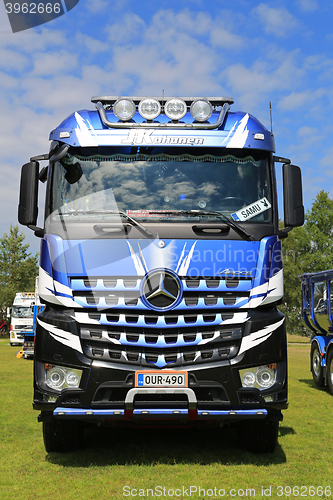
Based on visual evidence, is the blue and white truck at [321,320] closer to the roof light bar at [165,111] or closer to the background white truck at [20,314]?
the roof light bar at [165,111]

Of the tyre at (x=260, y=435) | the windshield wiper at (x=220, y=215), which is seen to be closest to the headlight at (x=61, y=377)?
the windshield wiper at (x=220, y=215)

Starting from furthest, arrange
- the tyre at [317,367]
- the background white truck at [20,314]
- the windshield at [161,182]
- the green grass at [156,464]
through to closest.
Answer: the background white truck at [20,314], the tyre at [317,367], the windshield at [161,182], the green grass at [156,464]

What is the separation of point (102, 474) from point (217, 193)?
3035mm

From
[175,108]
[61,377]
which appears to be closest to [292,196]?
[175,108]

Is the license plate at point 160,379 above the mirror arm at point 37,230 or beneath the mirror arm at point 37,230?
beneath

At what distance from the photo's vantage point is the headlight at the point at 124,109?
522cm

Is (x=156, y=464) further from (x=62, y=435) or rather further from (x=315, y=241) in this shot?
(x=315, y=241)

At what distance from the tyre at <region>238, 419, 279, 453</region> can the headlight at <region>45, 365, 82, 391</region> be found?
80.3 inches

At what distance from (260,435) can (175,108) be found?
372 cm

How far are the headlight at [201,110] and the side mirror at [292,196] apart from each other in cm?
104

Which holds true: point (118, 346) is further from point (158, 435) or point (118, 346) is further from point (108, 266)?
point (158, 435)

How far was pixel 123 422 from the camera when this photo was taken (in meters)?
4.79

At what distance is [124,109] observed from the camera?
5238mm

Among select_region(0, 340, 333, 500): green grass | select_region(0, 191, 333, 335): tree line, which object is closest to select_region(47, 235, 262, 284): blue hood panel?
select_region(0, 340, 333, 500): green grass
